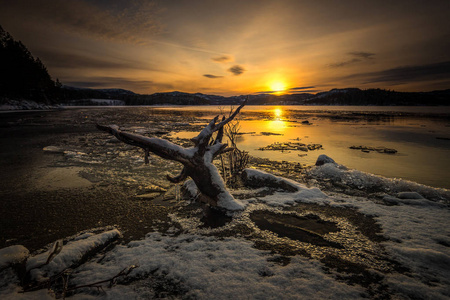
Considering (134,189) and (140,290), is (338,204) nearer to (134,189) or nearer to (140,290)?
(140,290)

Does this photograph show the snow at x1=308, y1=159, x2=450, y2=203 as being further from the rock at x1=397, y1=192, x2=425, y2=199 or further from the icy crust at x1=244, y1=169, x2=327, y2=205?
the icy crust at x1=244, y1=169, x2=327, y2=205

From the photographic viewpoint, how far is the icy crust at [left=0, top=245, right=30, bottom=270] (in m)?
2.66

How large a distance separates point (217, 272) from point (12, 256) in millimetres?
2926

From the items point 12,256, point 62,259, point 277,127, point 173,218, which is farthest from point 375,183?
point 277,127

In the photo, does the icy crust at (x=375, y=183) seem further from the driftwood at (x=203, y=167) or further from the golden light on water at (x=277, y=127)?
the golden light on water at (x=277, y=127)

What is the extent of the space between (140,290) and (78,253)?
1.22 meters

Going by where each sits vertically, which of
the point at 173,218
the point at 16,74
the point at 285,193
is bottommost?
the point at 173,218

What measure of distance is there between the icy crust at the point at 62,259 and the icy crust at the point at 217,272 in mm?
207

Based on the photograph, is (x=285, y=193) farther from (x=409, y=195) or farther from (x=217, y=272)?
(x=217, y=272)

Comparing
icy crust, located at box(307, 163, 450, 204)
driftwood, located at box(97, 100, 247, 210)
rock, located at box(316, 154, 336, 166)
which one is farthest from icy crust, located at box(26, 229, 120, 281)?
rock, located at box(316, 154, 336, 166)

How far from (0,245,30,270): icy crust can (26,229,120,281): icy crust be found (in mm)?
281

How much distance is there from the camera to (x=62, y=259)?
2.70 metres

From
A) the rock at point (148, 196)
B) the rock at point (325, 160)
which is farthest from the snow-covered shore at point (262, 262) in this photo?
the rock at point (325, 160)

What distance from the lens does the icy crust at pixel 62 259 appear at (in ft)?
8.20
